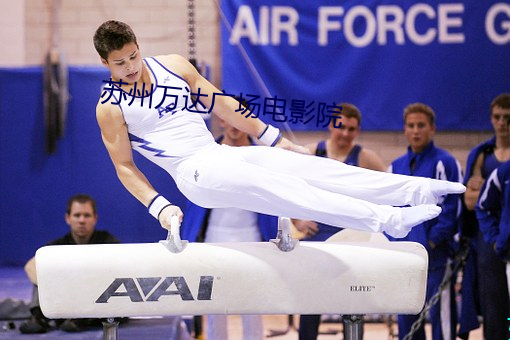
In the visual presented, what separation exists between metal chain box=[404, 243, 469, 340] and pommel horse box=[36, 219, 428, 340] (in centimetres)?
105

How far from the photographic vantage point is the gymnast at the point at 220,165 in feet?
12.1

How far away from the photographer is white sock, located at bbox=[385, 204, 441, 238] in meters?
3.65

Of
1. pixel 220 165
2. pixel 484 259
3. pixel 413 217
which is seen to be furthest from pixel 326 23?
pixel 413 217

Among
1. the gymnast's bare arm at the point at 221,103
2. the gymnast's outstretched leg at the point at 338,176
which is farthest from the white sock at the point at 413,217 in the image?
the gymnast's bare arm at the point at 221,103

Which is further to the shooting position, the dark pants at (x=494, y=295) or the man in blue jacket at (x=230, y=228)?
the man in blue jacket at (x=230, y=228)

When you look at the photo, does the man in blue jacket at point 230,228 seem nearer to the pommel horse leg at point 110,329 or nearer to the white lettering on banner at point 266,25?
the pommel horse leg at point 110,329

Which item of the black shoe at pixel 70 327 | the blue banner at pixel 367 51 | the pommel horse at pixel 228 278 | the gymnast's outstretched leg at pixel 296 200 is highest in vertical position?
the blue banner at pixel 367 51

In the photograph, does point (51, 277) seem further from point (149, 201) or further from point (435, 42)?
point (435, 42)

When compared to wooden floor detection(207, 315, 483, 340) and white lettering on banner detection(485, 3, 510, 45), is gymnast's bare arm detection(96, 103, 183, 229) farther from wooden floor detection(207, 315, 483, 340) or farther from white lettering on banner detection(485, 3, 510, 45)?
white lettering on banner detection(485, 3, 510, 45)

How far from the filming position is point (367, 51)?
7.47 metres

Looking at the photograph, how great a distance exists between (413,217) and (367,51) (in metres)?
4.07

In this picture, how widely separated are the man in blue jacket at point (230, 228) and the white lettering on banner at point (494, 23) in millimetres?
3281

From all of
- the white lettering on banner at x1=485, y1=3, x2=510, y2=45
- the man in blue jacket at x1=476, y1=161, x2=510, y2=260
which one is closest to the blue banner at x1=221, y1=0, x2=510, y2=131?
the white lettering on banner at x1=485, y1=3, x2=510, y2=45

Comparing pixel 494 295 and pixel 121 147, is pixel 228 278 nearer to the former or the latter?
pixel 121 147
